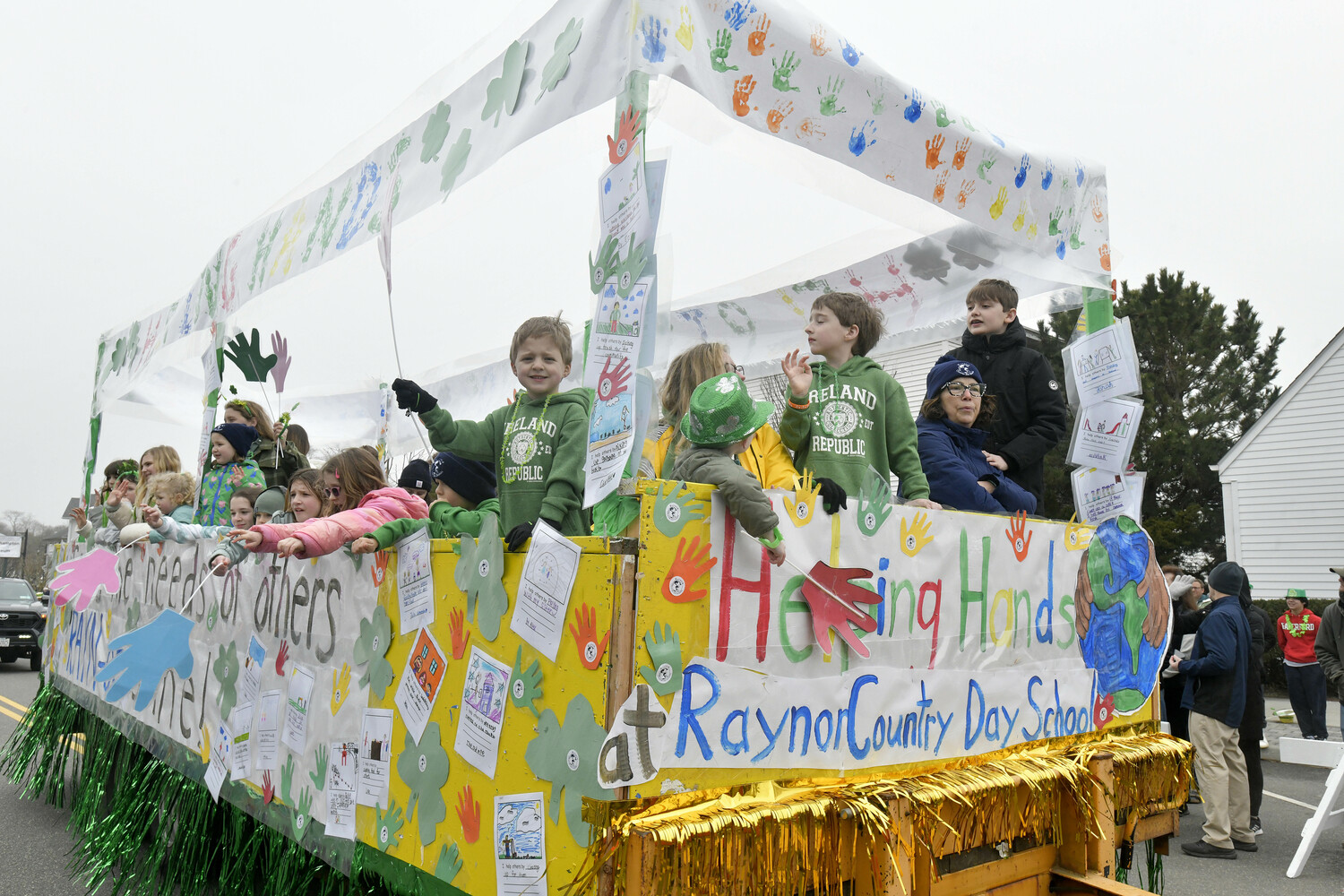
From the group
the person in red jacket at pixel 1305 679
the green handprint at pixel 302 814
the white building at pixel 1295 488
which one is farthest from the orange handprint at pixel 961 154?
the white building at pixel 1295 488

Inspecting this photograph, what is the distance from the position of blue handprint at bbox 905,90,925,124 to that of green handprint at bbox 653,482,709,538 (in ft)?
5.54

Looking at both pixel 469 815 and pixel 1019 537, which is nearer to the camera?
pixel 469 815

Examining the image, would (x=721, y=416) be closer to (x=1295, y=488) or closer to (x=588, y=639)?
(x=588, y=639)

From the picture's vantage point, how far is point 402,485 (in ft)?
13.0

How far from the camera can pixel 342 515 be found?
314 cm

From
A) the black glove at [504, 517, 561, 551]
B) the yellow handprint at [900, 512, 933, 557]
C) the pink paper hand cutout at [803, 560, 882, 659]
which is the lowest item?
the pink paper hand cutout at [803, 560, 882, 659]

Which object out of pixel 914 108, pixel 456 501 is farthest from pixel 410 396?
pixel 914 108

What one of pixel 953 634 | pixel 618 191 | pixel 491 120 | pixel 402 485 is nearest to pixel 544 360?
pixel 491 120

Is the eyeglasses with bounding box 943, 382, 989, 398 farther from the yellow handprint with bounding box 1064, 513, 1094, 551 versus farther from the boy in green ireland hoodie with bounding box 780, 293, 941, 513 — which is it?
the yellow handprint with bounding box 1064, 513, 1094, 551

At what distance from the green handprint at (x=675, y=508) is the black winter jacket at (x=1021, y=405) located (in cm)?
245

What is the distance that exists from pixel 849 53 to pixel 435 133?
130 centimetres

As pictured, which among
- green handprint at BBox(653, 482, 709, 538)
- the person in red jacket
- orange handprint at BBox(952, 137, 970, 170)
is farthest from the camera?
the person in red jacket

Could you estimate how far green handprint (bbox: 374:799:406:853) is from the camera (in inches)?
96.2

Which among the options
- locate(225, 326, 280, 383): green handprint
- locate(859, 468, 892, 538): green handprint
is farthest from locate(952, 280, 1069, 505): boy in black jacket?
locate(225, 326, 280, 383): green handprint
